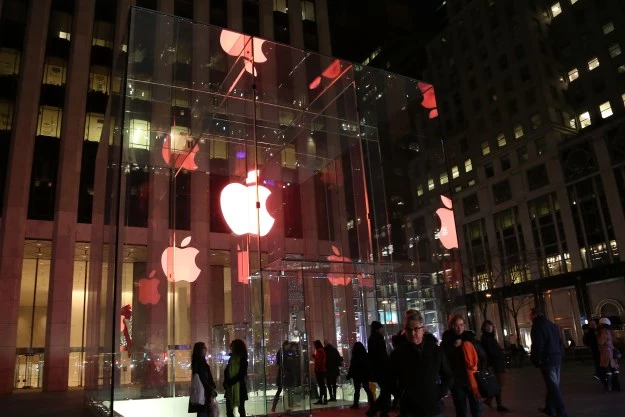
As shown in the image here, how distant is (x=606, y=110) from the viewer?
141 feet

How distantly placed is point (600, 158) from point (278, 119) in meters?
36.5

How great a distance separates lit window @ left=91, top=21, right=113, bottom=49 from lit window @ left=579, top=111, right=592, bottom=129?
126 ft

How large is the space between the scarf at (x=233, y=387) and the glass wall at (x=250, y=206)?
96 centimetres

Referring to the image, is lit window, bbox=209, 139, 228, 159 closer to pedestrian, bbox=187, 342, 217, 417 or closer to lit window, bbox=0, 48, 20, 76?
pedestrian, bbox=187, 342, 217, 417

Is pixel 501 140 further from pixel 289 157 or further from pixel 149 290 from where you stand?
pixel 149 290

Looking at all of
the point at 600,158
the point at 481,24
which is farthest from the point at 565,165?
the point at 481,24

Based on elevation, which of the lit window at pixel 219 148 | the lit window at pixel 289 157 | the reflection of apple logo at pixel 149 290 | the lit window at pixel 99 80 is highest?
the lit window at pixel 99 80

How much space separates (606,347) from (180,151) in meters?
11.2

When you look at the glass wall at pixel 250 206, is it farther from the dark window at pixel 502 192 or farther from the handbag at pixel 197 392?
the dark window at pixel 502 192

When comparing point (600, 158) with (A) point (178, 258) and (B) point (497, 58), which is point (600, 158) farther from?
(A) point (178, 258)

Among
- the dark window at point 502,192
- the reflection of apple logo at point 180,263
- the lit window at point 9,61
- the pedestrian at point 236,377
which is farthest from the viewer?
the dark window at point 502,192

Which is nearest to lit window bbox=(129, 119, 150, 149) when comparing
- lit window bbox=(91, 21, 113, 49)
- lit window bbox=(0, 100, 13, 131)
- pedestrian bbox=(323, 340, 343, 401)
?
pedestrian bbox=(323, 340, 343, 401)

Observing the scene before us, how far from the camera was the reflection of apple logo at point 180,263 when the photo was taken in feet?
52.1

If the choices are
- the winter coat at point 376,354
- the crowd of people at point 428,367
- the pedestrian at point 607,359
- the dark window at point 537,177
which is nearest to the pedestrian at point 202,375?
the crowd of people at point 428,367
